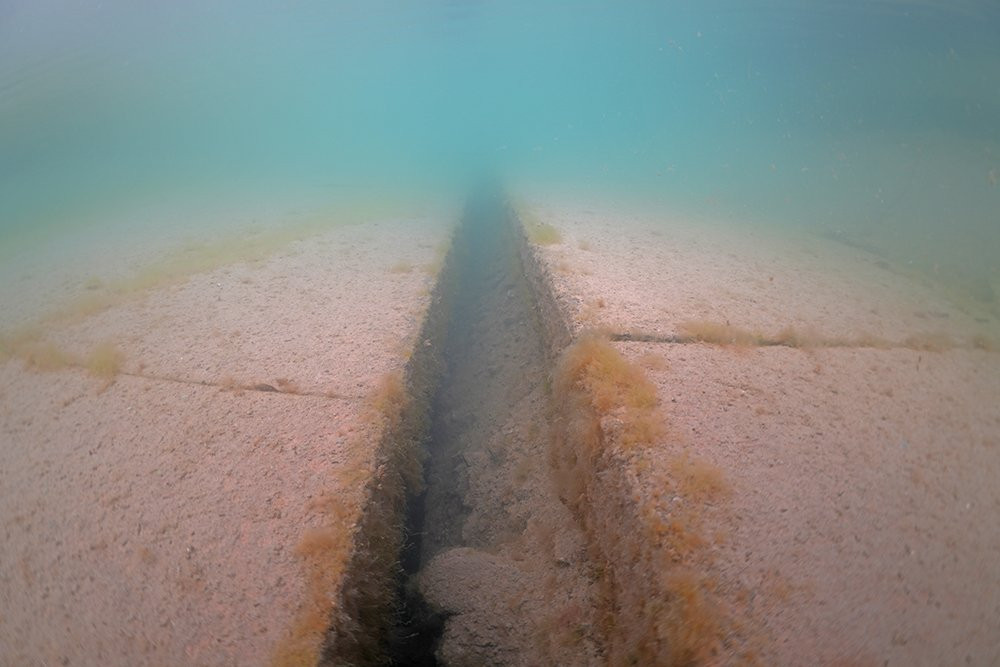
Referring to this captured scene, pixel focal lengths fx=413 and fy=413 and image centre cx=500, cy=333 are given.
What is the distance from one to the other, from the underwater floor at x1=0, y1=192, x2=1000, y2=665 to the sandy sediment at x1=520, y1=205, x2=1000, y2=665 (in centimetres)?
1

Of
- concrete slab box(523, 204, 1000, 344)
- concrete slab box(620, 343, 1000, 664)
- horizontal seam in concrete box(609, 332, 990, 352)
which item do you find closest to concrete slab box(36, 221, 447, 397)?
concrete slab box(523, 204, 1000, 344)

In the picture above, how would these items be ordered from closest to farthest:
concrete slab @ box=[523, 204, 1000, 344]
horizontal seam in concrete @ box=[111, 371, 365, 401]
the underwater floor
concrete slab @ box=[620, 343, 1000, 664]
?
concrete slab @ box=[620, 343, 1000, 664]
the underwater floor
horizontal seam in concrete @ box=[111, 371, 365, 401]
concrete slab @ box=[523, 204, 1000, 344]

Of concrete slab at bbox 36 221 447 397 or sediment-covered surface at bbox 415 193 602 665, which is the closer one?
sediment-covered surface at bbox 415 193 602 665

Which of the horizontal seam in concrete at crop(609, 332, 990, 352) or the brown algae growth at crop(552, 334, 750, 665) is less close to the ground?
the horizontal seam in concrete at crop(609, 332, 990, 352)

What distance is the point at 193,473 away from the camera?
8.30ft

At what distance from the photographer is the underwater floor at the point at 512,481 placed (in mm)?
1742

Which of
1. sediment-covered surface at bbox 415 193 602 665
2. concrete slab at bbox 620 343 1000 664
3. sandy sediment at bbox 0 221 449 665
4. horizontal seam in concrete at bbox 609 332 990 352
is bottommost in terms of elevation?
sediment-covered surface at bbox 415 193 602 665

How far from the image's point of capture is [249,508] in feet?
7.56

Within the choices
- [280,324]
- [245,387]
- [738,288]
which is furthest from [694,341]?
[280,324]

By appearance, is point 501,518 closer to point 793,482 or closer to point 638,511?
point 638,511

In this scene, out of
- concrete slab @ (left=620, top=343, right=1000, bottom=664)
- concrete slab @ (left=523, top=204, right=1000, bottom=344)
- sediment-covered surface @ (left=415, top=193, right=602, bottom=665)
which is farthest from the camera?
concrete slab @ (left=523, top=204, right=1000, bottom=344)

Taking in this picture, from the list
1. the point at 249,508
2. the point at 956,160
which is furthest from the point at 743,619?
the point at 956,160

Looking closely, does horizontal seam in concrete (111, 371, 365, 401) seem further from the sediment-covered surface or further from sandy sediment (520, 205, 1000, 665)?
sandy sediment (520, 205, 1000, 665)

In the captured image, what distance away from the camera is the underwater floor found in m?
1.74
